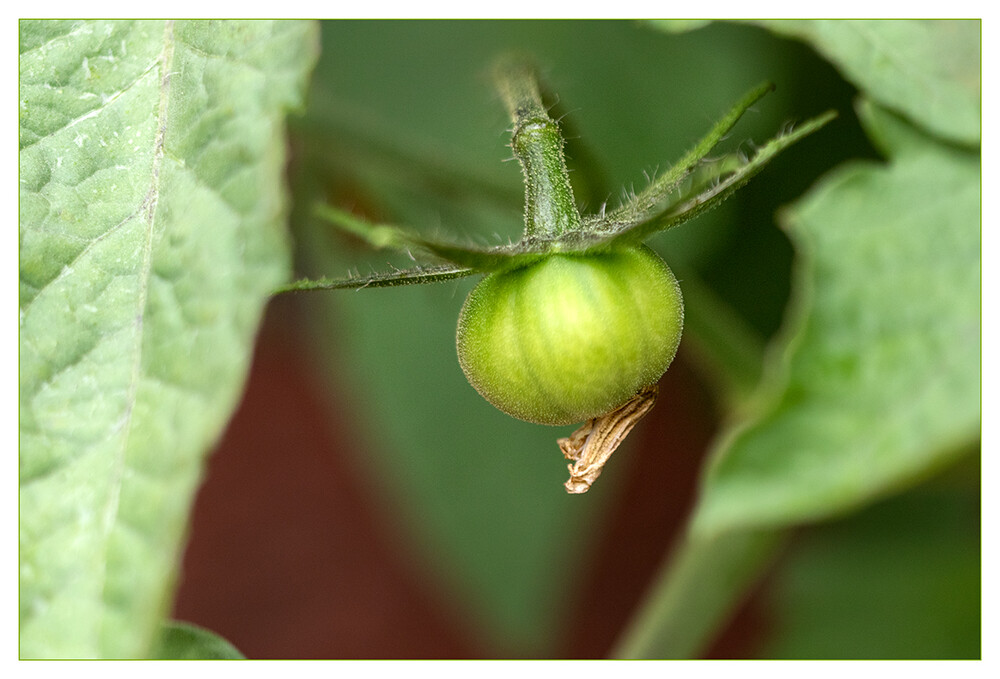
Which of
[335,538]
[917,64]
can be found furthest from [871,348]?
[335,538]

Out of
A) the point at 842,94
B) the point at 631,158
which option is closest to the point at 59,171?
the point at 631,158

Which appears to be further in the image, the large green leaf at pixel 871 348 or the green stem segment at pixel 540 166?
the large green leaf at pixel 871 348

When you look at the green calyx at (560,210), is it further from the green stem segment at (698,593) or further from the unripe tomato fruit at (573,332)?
the green stem segment at (698,593)

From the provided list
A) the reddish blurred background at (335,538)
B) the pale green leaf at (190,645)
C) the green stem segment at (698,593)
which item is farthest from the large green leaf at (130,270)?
the green stem segment at (698,593)

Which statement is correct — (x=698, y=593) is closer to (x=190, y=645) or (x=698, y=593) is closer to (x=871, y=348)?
(x=871, y=348)

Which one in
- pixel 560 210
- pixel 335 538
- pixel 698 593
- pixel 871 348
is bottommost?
pixel 335 538

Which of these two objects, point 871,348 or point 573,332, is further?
point 871,348
